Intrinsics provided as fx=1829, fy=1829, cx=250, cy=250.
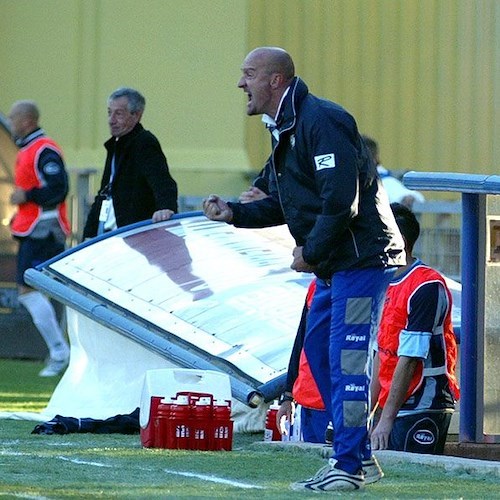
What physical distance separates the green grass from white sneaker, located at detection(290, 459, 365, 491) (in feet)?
0.21

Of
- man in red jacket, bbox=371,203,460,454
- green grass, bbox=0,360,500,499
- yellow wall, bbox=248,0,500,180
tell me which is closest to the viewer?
green grass, bbox=0,360,500,499

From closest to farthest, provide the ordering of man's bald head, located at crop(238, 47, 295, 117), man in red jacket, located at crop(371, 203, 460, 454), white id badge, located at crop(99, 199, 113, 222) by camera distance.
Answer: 1. man's bald head, located at crop(238, 47, 295, 117)
2. man in red jacket, located at crop(371, 203, 460, 454)
3. white id badge, located at crop(99, 199, 113, 222)

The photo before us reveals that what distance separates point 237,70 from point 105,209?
8.47m

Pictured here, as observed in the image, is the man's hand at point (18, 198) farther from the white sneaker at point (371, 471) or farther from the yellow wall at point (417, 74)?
the white sneaker at point (371, 471)

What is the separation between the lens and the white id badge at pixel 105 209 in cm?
1158

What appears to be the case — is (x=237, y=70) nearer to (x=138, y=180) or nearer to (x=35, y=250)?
(x=35, y=250)

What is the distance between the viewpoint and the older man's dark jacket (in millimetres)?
11266

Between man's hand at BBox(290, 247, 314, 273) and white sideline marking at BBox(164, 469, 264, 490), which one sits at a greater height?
man's hand at BBox(290, 247, 314, 273)

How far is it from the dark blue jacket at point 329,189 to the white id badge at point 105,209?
4443 millimetres

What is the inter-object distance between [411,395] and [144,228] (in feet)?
10.4

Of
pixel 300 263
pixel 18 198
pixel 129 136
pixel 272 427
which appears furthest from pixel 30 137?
pixel 300 263

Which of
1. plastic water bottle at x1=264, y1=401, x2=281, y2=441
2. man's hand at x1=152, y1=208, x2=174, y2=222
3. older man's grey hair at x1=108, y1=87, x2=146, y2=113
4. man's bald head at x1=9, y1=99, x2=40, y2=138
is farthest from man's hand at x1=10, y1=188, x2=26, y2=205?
plastic water bottle at x1=264, y1=401, x2=281, y2=441

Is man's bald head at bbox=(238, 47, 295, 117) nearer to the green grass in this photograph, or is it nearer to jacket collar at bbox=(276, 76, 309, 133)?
jacket collar at bbox=(276, 76, 309, 133)

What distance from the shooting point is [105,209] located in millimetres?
11609
